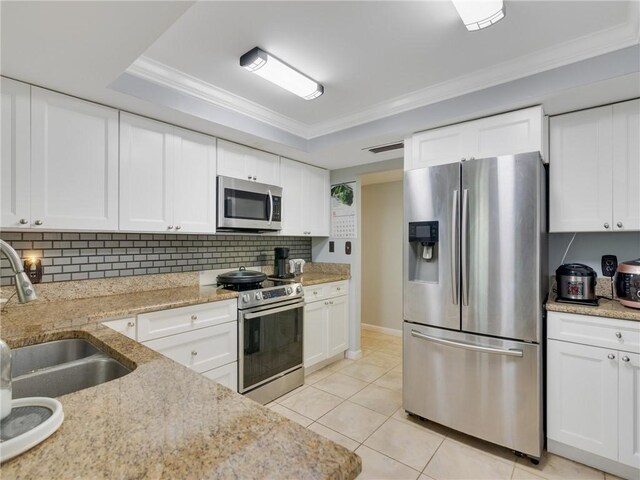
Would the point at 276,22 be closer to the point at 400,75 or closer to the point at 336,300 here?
the point at 400,75

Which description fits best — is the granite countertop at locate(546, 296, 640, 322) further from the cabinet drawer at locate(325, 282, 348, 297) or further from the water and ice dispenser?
→ the cabinet drawer at locate(325, 282, 348, 297)

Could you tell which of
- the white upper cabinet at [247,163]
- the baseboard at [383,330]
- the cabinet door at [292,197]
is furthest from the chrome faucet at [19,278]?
the baseboard at [383,330]

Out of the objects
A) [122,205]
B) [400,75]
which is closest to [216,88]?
[122,205]

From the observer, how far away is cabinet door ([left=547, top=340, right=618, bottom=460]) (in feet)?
5.90

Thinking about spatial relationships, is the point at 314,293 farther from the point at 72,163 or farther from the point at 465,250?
the point at 72,163

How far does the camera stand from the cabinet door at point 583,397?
1797 mm

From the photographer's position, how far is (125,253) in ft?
7.86

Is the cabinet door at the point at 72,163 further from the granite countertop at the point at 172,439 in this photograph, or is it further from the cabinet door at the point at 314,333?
the cabinet door at the point at 314,333

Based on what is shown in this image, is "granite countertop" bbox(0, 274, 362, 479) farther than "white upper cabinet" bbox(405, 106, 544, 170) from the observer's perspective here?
No

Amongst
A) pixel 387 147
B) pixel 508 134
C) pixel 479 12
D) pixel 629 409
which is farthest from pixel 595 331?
pixel 387 147

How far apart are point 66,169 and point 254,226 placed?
1.38 metres

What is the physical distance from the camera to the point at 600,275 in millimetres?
2256

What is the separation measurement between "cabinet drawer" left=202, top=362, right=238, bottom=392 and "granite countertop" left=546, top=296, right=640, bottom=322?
2.18 meters

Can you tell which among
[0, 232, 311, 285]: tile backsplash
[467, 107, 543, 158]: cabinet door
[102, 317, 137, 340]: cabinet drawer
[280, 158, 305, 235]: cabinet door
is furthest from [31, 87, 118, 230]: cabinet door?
[467, 107, 543, 158]: cabinet door
